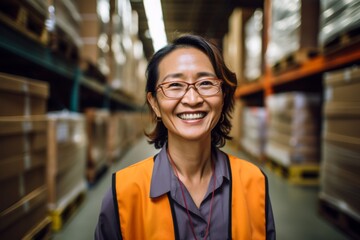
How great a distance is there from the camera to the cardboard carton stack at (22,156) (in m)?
1.64

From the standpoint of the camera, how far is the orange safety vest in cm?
114

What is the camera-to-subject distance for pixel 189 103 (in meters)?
1.17

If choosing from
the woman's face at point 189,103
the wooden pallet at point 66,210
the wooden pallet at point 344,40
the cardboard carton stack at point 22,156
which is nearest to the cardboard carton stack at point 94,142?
the wooden pallet at point 66,210

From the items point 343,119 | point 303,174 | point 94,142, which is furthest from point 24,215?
point 303,174

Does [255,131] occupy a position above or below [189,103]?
below

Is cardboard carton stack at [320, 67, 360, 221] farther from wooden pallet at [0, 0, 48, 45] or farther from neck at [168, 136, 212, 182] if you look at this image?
wooden pallet at [0, 0, 48, 45]

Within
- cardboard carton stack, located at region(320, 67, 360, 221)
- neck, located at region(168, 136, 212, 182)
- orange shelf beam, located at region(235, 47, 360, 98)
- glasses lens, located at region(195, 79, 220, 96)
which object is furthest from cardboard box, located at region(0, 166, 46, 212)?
cardboard carton stack, located at region(320, 67, 360, 221)

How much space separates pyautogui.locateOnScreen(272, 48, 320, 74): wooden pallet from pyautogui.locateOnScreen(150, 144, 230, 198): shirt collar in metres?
2.71

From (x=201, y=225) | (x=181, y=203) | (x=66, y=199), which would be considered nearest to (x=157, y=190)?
(x=181, y=203)

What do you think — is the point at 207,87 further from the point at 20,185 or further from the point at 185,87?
the point at 20,185

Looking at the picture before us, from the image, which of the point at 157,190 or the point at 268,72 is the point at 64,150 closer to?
the point at 157,190

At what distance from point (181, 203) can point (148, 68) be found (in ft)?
2.25

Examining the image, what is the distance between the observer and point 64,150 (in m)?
2.72

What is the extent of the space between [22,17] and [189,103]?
161 cm
